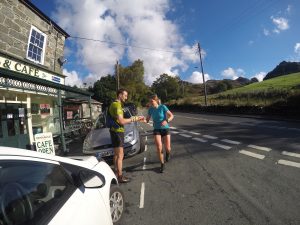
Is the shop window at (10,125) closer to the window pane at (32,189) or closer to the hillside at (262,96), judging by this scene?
the window pane at (32,189)

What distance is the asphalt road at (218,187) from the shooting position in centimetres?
380

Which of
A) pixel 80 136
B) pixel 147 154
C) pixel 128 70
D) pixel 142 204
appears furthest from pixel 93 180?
pixel 128 70

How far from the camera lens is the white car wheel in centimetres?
361

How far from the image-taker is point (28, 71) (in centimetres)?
1194

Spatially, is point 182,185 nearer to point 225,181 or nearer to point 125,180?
point 225,181

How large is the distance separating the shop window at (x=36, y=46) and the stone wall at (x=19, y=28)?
24 centimetres

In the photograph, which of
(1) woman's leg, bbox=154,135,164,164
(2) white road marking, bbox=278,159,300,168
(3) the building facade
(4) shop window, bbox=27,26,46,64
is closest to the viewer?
(2) white road marking, bbox=278,159,300,168

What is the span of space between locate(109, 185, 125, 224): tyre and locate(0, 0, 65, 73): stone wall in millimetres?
9369

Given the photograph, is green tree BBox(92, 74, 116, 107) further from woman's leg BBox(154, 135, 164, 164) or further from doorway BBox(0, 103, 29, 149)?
woman's leg BBox(154, 135, 164, 164)

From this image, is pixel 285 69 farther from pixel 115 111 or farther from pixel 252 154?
pixel 115 111

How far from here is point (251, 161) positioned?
6656 mm

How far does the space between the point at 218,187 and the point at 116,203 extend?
222cm

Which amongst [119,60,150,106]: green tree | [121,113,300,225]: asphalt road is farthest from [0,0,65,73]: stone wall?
[119,60,150,106]: green tree

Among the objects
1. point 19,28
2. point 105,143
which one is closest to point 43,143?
point 105,143
